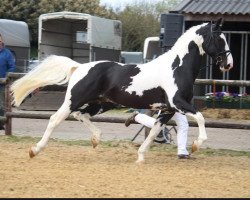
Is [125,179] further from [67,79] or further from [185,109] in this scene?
[67,79]

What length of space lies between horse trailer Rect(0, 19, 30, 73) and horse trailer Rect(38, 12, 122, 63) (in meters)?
1.45

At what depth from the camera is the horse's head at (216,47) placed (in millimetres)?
9594

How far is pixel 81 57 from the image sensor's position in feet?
83.0

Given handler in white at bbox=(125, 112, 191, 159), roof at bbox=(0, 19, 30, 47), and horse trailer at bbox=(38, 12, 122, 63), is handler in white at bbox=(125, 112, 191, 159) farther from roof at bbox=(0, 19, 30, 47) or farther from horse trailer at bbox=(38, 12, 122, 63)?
roof at bbox=(0, 19, 30, 47)

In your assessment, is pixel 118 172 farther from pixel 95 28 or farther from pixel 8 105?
pixel 95 28

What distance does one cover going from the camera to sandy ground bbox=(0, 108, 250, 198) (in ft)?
23.4

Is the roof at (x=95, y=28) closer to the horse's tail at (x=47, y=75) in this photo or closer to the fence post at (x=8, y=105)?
the fence post at (x=8, y=105)

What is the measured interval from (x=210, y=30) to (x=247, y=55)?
10.6m

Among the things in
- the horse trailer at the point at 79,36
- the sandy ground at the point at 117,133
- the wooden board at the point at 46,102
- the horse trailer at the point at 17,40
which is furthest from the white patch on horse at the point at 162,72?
the horse trailer at the point at 17,40

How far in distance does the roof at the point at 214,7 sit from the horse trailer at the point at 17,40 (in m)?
7.58

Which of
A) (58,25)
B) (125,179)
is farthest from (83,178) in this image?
(58,25)

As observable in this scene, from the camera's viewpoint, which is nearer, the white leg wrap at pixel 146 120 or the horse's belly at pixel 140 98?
the horse's belly at pixel 140 98

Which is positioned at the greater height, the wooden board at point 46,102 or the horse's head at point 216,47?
the horse's head at point 216,47

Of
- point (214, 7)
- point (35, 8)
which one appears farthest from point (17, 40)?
point (35, 8)
